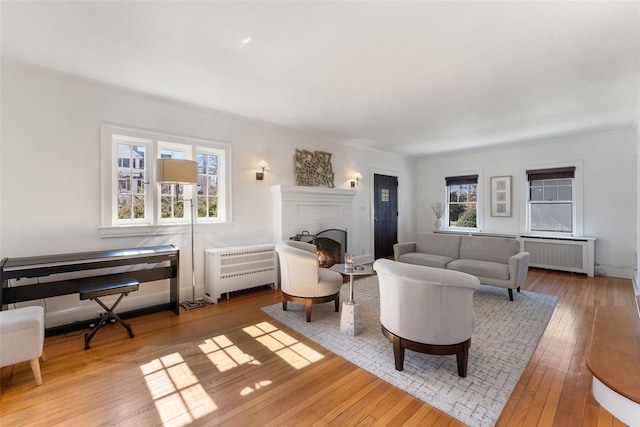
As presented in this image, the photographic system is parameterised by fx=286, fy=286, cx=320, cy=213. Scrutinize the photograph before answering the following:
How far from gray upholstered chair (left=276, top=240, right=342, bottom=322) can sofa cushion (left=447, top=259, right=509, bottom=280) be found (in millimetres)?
2188

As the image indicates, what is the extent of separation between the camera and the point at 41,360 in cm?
242

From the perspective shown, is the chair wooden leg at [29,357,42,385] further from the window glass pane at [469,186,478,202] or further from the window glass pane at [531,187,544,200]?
the window glass pane at [531,187,544,200]

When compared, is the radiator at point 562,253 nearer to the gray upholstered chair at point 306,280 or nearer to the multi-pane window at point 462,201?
the multi-pane window at point 462,201

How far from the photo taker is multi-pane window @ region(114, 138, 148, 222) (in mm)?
3449

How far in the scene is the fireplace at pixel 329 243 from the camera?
515 centimetres

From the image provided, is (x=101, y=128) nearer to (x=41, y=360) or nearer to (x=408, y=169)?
(x=41, y=360)

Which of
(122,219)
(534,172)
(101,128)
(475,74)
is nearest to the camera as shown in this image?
(475,74)

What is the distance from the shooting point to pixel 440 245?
16.9ft

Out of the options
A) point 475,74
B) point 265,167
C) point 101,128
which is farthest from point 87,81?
point 475,74

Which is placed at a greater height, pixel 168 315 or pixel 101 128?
pixel 101 128

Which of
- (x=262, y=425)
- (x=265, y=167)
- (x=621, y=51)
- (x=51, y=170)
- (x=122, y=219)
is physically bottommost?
(x=262, y=425)

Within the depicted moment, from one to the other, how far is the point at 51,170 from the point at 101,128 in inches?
25.9

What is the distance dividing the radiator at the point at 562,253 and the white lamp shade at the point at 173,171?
640cm

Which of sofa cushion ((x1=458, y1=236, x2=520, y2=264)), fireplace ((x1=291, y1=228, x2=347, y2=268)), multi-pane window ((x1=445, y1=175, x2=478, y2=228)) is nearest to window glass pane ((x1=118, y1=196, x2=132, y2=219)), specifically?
fireplace ((x1=291, y1=228, x2=347, y2=268))
